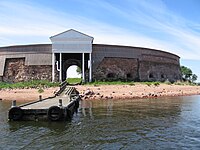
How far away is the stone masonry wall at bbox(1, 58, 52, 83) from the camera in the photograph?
38.4m

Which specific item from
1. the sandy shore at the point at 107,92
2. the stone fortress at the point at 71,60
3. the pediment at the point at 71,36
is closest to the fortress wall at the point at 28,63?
the stone fortress at the point at 71,60

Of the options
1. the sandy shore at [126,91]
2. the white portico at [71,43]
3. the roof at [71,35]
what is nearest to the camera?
the sandy shore at [126,91]

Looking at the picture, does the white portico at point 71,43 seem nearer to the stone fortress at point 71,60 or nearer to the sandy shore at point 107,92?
the stone fortress at point 71,60

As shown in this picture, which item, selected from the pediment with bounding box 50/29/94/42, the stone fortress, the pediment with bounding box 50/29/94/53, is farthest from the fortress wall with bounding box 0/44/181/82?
the pediment with bounding box 50/29/94/42

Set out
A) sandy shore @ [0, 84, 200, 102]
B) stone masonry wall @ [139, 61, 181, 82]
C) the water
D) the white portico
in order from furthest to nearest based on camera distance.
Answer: stone masonry wall @ [139, 61, 181, 82] → the white portico → sandy shore @ [0, 84, 200, 102] → the water

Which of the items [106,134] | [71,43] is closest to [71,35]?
[71,43]

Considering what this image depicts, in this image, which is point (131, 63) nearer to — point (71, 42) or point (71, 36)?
point (71, 42)

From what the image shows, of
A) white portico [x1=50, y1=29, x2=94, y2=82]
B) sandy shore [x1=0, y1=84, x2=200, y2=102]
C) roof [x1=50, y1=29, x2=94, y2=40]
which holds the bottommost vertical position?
sandy shore [x1=0, y1=84, x2=200, y2=102]

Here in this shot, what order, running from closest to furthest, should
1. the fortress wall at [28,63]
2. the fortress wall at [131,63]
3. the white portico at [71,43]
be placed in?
the white portico at [71,43] → the fortress wall at [28,63] → the fortress wall at [131,63]

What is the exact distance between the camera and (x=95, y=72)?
38781 mm

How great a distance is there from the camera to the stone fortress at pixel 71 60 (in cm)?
3644

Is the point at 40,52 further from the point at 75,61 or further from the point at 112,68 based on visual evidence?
the point at 112,68

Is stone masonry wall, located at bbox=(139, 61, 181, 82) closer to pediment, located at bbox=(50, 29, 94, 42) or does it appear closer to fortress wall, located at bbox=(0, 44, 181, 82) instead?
fortress wall, located at bbox=(0, 44, 181, 82)

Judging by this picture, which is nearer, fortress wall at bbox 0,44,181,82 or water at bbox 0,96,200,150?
water at bbox 0,96,200,150
